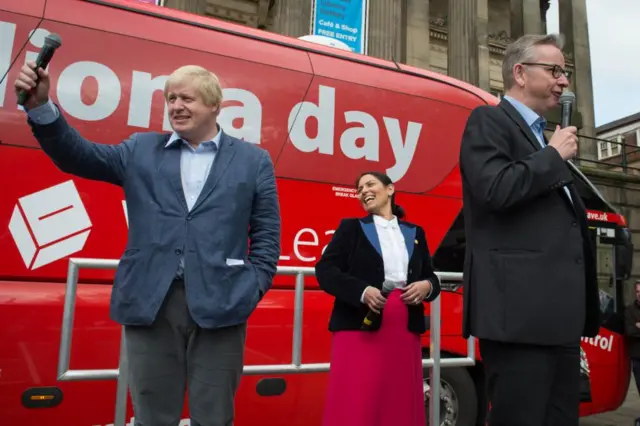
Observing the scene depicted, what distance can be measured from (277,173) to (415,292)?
162cm

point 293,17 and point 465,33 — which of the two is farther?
point 465,33

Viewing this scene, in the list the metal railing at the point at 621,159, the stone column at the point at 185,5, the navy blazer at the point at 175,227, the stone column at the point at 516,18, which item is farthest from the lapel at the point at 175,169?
the stone column at the point at 516,18

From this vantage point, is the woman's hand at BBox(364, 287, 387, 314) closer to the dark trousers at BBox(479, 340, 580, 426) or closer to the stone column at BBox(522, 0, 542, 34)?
the dark trousers at BBox(479, 340, 580, 426)

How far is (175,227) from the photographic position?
1802mm

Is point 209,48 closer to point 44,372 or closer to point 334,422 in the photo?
point 44,372

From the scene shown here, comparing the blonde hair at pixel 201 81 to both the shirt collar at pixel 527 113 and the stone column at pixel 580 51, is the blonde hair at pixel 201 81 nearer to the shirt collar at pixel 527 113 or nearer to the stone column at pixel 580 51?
the shirt collar at pixel 527 113

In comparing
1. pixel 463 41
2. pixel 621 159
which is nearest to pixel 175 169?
pixel 463 41

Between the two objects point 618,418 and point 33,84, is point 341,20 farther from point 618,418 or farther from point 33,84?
point 33,84

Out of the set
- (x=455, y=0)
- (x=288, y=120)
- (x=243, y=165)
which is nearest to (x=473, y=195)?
(x=243, y=165)

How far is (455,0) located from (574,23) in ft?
30.0

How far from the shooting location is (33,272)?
10.5 ft

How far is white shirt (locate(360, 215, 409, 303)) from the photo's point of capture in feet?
9.55

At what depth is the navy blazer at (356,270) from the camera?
2.80 metres

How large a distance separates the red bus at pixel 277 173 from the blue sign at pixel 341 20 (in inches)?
258
